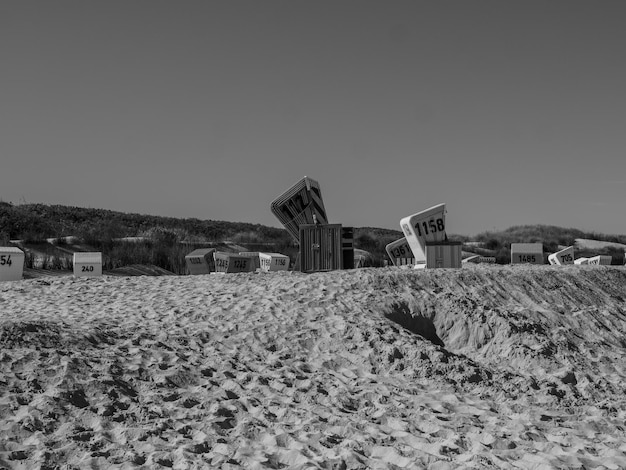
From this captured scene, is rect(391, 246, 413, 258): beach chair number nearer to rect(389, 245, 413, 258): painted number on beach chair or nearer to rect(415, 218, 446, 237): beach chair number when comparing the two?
rect(389, 245, 413, 258): painted number on beach chair

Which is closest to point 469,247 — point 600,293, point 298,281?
point 600,293

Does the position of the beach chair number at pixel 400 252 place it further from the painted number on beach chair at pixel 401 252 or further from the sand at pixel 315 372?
the sand at pixel 315 372

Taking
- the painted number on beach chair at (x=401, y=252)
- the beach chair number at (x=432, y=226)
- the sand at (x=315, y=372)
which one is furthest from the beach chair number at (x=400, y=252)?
the sand at (x=315, y=372)

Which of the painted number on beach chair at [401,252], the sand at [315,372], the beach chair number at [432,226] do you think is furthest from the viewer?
the painted number on beach chair at [401,252]

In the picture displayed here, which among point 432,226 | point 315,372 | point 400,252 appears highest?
point 432,226

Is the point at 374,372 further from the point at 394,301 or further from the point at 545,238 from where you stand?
the point at 545,238

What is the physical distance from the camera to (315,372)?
8297mm

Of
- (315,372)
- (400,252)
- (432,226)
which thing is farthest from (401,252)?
(315,372)

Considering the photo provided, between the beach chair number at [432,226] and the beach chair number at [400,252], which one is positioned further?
the beach chair number at [400,252]

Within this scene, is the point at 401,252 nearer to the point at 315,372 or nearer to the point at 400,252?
the point at 400,252

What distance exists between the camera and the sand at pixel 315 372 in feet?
19.5

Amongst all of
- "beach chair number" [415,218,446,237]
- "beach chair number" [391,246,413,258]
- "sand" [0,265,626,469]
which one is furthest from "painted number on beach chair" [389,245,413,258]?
"sand" [0,265,626,469]

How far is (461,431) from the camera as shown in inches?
265

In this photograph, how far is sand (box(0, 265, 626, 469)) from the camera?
5.95m
